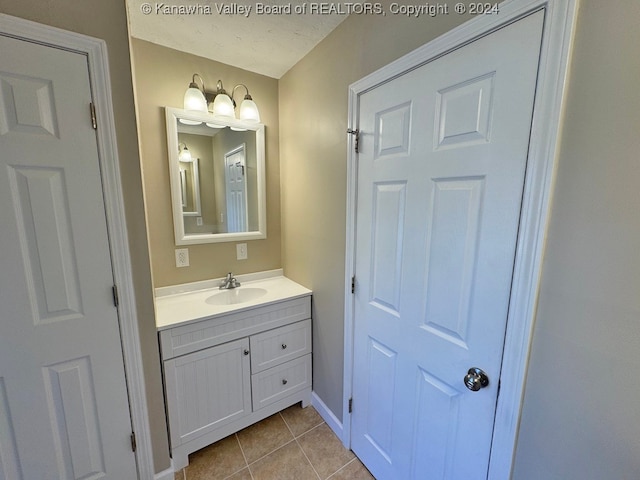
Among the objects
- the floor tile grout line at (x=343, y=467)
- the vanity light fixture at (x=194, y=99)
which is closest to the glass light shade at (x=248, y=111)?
the vanity light fixture at (x=194, y=99)

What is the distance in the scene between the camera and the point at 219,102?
177cm

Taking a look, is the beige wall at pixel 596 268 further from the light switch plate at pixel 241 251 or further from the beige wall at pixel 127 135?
the light switch plate at pixel 241 251

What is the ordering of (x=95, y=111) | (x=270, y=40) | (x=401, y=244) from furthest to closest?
(x=270, y=40) < (x=401, y=244) < (x=95, y=111)

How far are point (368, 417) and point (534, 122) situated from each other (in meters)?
1.52

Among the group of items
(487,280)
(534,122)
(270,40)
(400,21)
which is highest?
(270,40)

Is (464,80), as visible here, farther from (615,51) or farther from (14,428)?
(14,428)

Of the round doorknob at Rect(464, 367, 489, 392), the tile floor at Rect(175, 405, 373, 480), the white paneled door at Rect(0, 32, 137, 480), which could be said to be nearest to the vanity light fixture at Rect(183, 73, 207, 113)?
the white paneled door at Rect(0, 32, 137, 480)

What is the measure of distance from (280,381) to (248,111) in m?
1.89

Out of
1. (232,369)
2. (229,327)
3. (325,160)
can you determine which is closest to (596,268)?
(325,160)

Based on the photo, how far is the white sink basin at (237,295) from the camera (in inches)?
73.5

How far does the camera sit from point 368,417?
4.73 feet

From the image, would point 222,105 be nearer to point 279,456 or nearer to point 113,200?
point 113,200

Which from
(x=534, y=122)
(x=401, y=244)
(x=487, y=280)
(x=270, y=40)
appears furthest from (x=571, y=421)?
(x=270, y=40)

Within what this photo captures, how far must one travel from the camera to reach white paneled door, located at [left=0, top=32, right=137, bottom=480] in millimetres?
936
